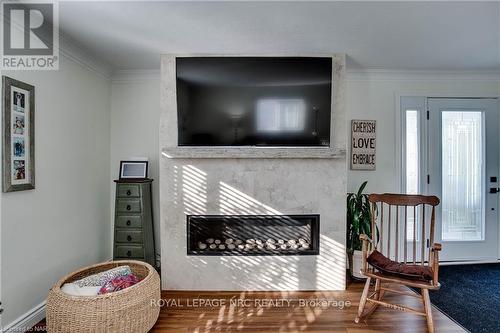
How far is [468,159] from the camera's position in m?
3.31

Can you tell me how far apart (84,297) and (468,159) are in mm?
4212

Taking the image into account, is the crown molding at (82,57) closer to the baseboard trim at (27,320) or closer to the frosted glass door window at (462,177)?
the baseboard trim at (27,320)

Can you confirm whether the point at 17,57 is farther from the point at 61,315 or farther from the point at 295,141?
the point at 295,141

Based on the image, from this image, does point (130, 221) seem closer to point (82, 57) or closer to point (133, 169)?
point (133, 169)

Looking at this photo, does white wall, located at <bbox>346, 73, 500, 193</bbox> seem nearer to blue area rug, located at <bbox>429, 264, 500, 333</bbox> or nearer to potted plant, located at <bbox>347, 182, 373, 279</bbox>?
potted plant, located at <bbox>347, 182, 373, 279</bbox>

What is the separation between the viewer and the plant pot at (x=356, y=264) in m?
2.80

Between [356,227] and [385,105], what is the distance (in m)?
1.55

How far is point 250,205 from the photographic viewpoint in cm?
269

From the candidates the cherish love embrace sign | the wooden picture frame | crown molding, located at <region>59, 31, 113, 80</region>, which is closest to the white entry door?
the cherish love embrace sign

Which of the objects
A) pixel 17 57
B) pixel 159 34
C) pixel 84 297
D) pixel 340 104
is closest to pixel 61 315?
pixel 84 297

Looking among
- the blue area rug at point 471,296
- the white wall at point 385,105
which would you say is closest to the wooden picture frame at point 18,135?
the white wall at point 385,105

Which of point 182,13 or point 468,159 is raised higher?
point 182,13

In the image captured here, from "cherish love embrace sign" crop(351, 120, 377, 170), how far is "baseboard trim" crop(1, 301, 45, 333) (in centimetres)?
333

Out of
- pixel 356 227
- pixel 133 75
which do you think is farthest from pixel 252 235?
pixel 133 75
